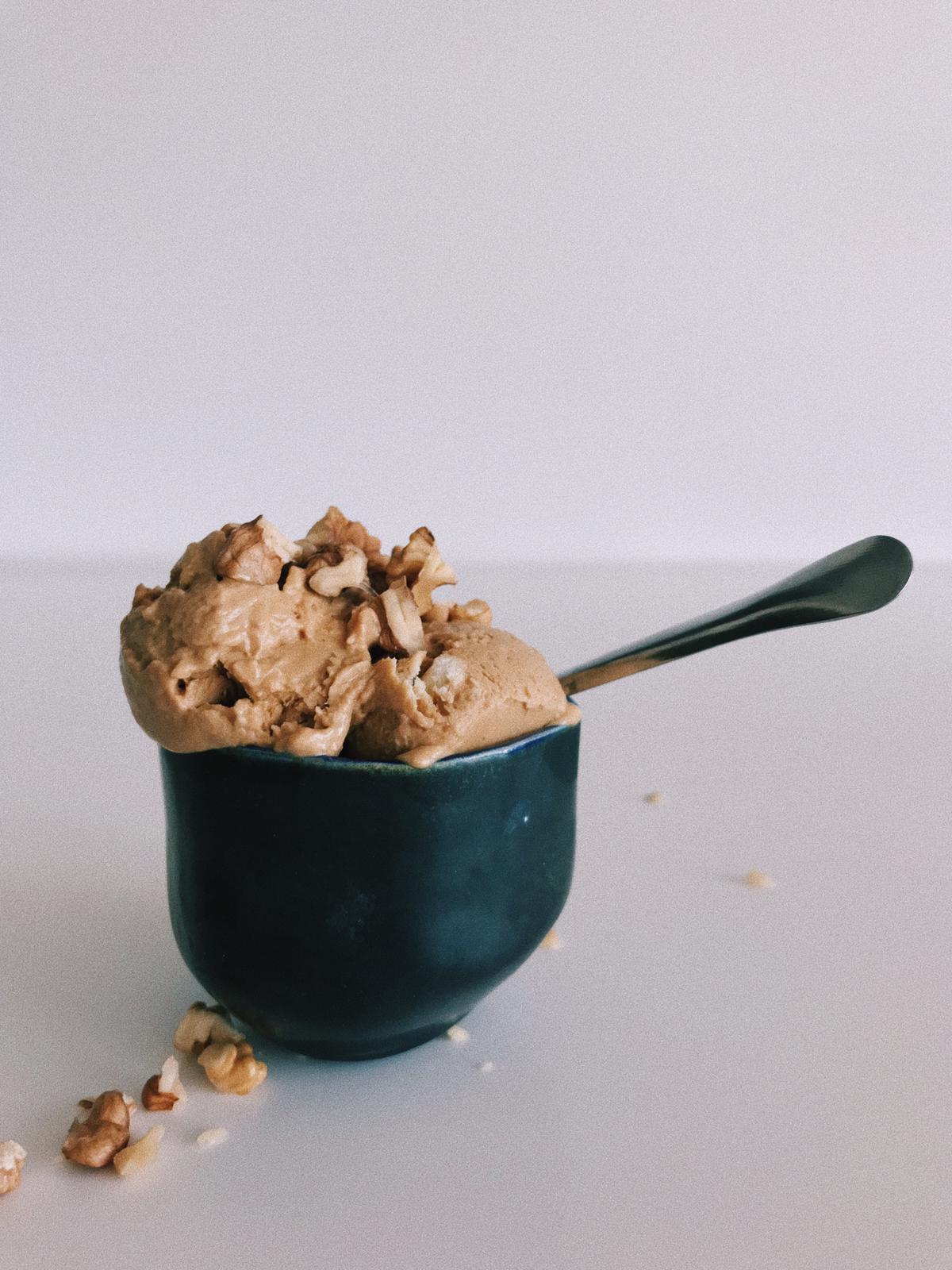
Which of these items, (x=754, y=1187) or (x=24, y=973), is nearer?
(x=754, y=1187)

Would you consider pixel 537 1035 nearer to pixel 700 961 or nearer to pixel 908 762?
pixel 700 961

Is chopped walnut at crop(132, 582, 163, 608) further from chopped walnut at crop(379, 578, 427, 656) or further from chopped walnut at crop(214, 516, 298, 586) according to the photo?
chopped walnut at crop(379, 578, 427, 656)

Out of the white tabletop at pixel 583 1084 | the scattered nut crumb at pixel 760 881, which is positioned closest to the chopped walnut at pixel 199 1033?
the white tabletop at pixel 583 1084

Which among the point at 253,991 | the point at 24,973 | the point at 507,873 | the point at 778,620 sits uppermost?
the point at 778,620

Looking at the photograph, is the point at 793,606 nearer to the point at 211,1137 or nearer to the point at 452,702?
the point at 452,702

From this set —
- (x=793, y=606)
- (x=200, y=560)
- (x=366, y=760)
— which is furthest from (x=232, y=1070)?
(x=793, y=606)

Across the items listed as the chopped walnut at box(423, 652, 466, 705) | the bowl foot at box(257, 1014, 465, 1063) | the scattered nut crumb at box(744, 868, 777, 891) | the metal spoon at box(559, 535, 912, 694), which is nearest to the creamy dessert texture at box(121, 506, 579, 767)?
the chopped walnut at box(423, 652, 466, 705)

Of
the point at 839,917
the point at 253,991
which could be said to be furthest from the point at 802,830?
the point at 253,991
